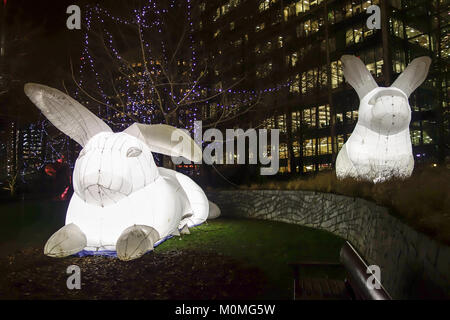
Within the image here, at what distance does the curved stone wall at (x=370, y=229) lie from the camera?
103 inches

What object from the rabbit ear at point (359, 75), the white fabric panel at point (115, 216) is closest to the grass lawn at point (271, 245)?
the white fabric panel at point (115, 216)

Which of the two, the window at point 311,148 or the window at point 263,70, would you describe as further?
the window at point 311,148

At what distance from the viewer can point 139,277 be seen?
14.3ft

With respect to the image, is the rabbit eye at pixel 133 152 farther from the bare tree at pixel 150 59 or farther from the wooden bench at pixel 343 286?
the bare tree at pixel 150 59

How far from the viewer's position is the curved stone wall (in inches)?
103

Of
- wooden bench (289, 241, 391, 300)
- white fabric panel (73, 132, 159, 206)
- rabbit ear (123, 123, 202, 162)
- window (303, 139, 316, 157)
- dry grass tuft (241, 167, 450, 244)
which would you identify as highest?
window (303, 139, 316, 157)

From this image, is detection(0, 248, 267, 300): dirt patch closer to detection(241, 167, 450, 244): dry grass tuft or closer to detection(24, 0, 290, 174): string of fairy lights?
detection(241, 167, 450, 244): dry grass tuft

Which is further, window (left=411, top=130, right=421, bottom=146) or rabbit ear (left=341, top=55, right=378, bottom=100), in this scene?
window (left=411, top=130, right=421, bottom=146)

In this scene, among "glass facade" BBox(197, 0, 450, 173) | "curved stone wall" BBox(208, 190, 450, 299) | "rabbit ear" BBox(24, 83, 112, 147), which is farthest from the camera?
"glass facade" BBox(197, 0, 450, 173)

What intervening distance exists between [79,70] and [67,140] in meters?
10.1

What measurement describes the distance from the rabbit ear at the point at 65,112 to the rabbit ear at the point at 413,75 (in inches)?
281

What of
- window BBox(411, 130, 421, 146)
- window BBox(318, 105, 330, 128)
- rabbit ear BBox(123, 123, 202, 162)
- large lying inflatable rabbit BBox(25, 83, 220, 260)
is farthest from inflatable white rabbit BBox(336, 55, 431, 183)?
window BBox(318, 105, 330, 128)

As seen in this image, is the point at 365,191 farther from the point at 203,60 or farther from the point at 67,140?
the point at 67,140

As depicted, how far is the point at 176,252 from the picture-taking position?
18.6 ft
